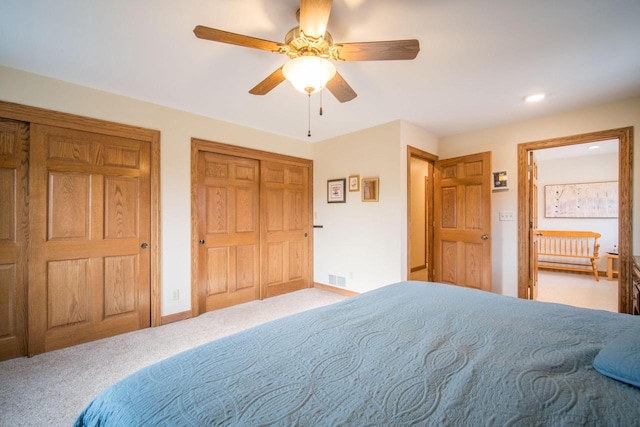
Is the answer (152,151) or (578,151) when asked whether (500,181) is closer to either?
(578,151)

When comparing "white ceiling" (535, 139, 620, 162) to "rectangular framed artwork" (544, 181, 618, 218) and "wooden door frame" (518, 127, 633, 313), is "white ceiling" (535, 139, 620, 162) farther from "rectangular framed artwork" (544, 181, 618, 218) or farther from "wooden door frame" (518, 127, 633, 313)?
"wooden door frame" (518, 127, 633, 313)

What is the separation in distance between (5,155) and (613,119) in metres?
5.79

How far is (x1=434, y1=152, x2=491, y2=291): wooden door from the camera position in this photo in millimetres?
3502

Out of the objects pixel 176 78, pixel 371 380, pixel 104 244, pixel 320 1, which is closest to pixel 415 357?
pixel 371 380

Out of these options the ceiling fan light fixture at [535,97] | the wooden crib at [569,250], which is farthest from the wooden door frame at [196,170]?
the wooden crib at [569,250]

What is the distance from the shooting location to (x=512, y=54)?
202cm

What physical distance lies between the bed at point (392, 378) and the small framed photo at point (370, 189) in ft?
8.12

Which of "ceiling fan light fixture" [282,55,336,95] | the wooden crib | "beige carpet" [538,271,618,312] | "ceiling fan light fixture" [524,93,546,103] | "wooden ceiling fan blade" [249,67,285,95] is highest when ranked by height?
"ceiling fan light fixture" [524,93,546,103]

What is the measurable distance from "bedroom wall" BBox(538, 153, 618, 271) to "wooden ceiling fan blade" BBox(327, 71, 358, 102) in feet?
19.8

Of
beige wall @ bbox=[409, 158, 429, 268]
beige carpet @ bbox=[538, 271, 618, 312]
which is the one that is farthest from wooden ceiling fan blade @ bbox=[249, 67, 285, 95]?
beige carpet @ bbox=[538, 271, 618, 312]

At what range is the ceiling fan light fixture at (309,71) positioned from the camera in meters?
1.58

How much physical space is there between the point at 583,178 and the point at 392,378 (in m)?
7.06

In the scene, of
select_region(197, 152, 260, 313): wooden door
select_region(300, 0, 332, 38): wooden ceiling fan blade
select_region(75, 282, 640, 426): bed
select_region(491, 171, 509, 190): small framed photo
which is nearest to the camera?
select_region(75, 282, 640, 426): bed

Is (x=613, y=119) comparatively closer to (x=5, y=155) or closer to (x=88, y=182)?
Result: (x=88, y=182)
